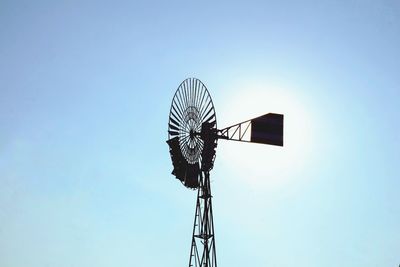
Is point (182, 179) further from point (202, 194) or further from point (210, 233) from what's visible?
point (210, 233)

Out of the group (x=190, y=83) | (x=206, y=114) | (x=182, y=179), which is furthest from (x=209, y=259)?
(x=190, y=83)

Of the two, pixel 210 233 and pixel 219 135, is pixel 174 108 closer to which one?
pixel 219 135

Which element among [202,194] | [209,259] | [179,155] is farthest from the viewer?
[179,155]

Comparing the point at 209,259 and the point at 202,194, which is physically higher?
the point at 202,194

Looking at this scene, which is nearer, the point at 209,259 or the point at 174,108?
the point at 209,259

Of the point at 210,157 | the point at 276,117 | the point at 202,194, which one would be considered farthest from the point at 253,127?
the point at 202,194

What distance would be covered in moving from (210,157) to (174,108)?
428cm

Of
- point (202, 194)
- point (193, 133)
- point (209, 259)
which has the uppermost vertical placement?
point (193, 133)

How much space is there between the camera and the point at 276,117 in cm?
2162

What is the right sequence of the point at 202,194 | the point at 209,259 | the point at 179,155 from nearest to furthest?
the point at 209,259
the point at 202,194
the point at 179,155

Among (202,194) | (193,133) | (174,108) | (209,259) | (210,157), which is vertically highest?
(174,108)

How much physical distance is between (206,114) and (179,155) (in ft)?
9.36

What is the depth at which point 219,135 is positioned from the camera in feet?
72.4

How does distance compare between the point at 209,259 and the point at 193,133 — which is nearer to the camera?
the point at 209,259
